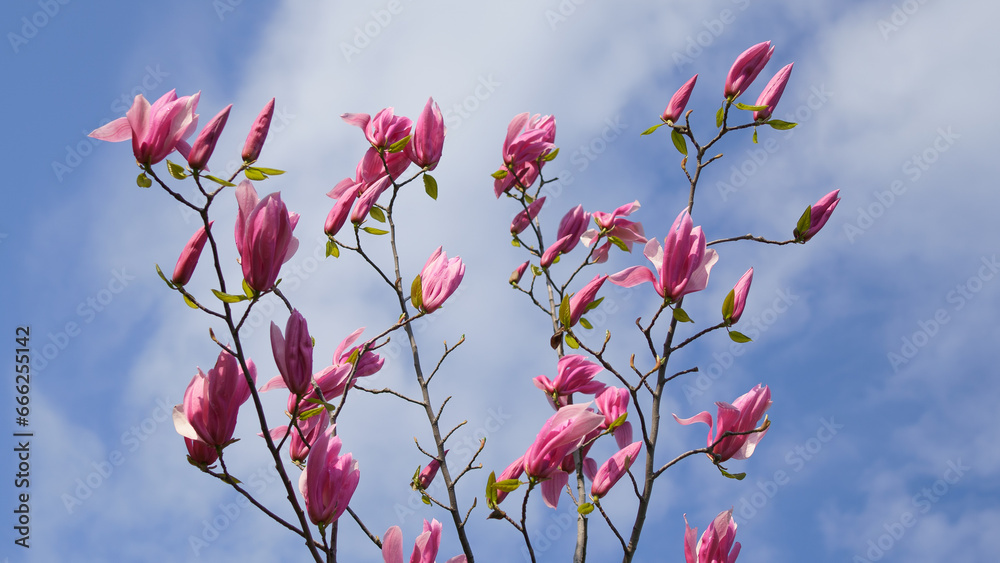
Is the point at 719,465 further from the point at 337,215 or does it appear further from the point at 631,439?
the point at 337,215

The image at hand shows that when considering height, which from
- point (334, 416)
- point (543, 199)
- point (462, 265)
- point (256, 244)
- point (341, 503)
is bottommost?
point (341, 503)

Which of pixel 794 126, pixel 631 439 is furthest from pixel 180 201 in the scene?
pixel 794 126

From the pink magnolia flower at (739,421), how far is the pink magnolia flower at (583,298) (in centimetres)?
28

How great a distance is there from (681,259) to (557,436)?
1.26 feet

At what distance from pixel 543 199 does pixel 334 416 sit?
2.86 ft

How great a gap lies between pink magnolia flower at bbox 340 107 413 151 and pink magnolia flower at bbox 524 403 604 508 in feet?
2.31

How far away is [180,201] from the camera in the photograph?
3.21ft

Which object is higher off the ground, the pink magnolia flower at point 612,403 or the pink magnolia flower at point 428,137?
the pink magnolia flower at point 428,137

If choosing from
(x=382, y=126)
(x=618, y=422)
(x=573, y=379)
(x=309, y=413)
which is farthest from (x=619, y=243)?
(x=309, y=413)

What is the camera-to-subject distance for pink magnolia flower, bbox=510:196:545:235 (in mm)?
1783

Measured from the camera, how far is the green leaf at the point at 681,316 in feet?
4.18

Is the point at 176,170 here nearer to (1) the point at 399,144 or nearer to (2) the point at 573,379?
(1) the point at 399,144

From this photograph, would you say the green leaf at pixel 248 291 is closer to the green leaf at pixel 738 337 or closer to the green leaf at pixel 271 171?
the green leaf at pixel 271 171

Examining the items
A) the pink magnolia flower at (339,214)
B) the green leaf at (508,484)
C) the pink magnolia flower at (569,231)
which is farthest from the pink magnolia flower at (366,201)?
the green leaf at (508,484)
